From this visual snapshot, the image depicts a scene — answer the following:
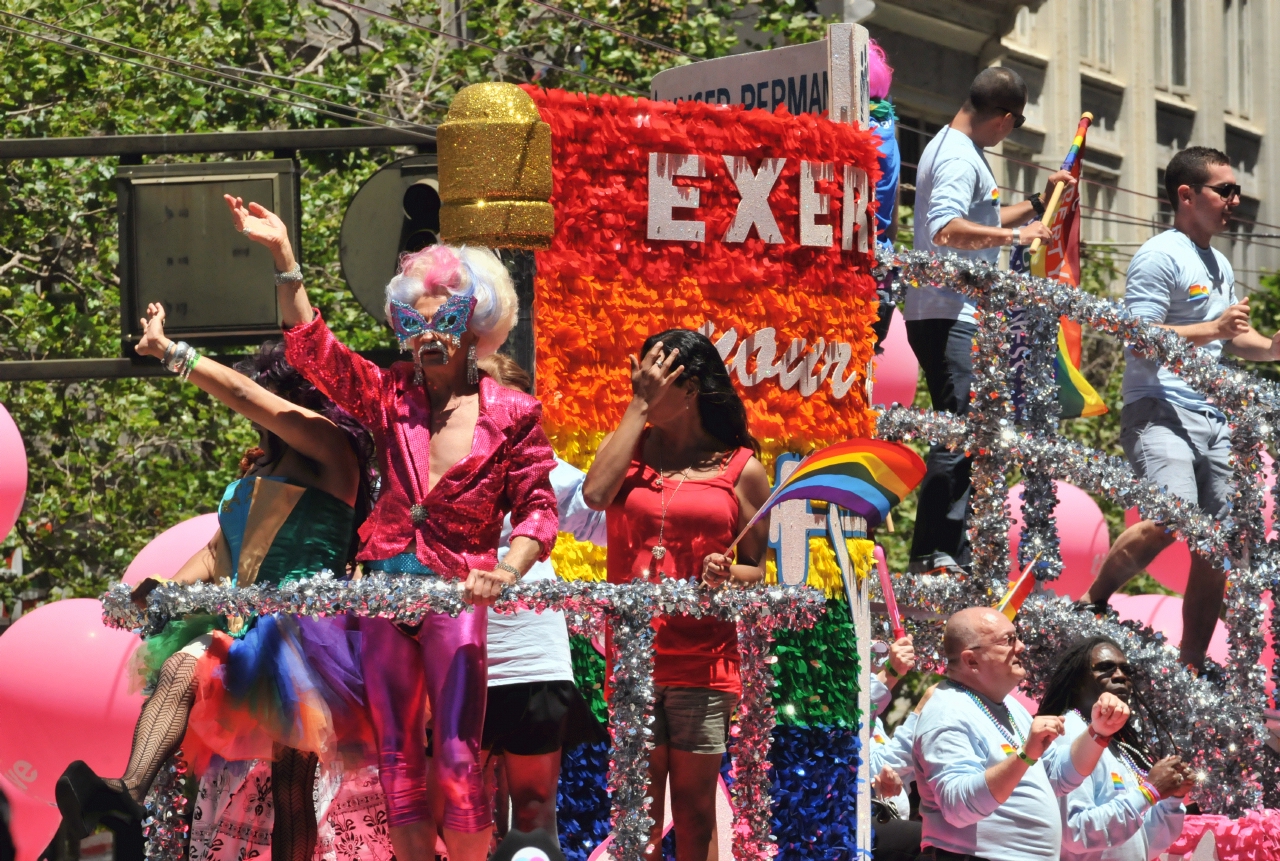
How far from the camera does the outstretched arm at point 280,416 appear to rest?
187 inches

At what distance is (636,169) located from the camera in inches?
237

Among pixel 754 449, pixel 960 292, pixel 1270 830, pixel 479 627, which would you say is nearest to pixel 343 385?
pixel 479 627

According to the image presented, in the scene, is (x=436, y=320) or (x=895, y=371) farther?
(x=895, y=371)

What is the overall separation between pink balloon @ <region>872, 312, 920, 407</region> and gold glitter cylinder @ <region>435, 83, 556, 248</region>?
500cm

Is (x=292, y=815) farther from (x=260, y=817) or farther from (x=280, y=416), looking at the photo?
(x=280, y=416)

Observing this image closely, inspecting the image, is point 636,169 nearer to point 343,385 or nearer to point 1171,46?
point 343,385

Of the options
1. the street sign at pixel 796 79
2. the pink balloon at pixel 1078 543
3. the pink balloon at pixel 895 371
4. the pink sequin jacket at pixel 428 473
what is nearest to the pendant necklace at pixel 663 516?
the pink sequin jacket at pixel 428 473

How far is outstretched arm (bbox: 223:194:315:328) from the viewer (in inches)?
189

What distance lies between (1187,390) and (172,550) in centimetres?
398

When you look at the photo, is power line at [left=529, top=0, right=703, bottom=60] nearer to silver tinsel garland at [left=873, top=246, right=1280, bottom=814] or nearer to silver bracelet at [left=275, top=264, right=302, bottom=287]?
silver tinsel garland at [left=873, top=246, right=1280, bottom=814]

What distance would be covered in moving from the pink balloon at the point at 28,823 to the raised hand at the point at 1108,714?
431 centimetres

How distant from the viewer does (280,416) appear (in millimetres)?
4949

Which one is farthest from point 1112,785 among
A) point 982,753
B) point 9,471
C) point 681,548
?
point 9,471

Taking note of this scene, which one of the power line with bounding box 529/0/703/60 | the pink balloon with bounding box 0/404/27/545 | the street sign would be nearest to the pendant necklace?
the street sign
